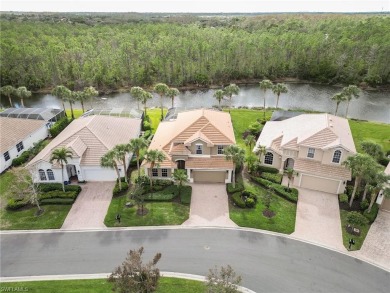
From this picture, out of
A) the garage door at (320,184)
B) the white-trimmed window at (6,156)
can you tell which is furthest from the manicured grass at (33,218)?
the garage door at (320,184)

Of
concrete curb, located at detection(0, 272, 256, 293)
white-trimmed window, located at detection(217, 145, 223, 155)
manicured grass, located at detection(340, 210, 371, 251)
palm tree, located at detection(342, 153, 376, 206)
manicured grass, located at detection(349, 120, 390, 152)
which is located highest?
palm tree, located at detection(342, 153, 376, 206)

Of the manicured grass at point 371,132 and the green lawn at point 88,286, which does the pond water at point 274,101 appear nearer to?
the manicured grass at point 371,132

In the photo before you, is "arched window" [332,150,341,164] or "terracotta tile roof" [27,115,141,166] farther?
"terracotta tile roof" [27,115,141,166]

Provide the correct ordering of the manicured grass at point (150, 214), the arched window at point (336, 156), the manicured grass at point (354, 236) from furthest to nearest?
1. the arched window at point (336, 156)
2. the manicured grass at point (150, 214)
3. the manicured grass at point (354, 236)

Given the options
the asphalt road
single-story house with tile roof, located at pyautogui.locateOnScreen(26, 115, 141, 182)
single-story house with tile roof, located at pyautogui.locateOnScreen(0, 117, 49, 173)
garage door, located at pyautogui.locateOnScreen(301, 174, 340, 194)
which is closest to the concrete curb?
the asphalt road

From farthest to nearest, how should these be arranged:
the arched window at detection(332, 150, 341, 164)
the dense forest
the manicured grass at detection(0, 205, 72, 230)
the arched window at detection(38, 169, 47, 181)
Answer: the dense forest, the arched window at detection(38, 169, 47, 181), the arched window at detection(332, 150, 341, 164), the manicured grass at detection(0, 205, 72, 230)

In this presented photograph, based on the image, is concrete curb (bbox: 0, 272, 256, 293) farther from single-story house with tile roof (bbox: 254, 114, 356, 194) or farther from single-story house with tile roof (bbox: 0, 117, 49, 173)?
single-story house with tile roof (bbox: 0, 117, 49, 173)
